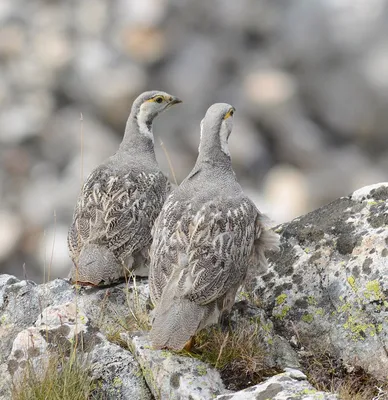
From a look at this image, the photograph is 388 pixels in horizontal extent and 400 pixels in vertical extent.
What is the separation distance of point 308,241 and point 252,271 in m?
0.61

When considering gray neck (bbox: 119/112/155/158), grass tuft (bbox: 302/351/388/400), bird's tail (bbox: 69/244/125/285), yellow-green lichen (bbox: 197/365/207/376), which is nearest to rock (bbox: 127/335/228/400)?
yellow-green lichen (bbox: 197/365/207/376)

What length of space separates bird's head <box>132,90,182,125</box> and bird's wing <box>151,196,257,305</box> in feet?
8.65

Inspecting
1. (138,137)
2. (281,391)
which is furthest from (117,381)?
(138,137)

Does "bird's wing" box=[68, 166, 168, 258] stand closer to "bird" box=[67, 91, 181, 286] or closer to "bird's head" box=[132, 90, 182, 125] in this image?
"bird" box=[67, 91, 181, 286]

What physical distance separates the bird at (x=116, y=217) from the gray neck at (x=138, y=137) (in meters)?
0.06

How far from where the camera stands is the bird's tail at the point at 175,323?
6.46 metres

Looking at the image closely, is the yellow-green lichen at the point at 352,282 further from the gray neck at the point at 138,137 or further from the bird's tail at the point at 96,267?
the gray neck at the point at 138,137

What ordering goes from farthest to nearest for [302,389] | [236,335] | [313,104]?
[313,104], [236,335], [302,389]

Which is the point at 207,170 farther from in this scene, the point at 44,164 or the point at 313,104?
the point at 313,104

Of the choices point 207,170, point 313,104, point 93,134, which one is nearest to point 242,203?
point 207,170

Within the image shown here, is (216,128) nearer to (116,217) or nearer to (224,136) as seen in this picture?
(224,136)

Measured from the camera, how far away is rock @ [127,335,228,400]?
6227 millimetres

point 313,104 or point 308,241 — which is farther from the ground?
point 313,104

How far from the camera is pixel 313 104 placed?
44.3m
